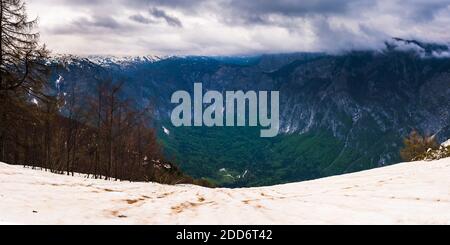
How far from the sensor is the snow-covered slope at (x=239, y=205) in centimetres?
957

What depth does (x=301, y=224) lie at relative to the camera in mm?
9195

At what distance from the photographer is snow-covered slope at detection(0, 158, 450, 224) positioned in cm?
957

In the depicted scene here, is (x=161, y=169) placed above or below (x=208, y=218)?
below

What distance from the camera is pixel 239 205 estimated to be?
1173cm

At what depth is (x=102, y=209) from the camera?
35.7 ft

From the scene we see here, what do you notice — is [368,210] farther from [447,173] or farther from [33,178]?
[33,178]

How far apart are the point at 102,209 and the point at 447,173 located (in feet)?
34.5
